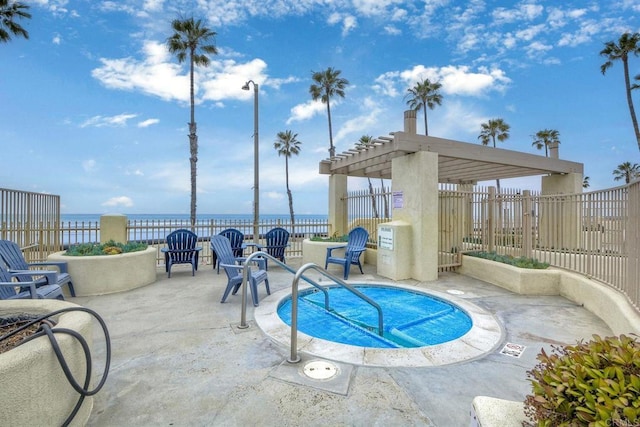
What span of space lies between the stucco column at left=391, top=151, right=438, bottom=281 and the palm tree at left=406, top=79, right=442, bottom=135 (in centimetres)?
1897

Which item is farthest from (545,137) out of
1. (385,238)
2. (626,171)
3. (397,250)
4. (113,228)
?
(113,228)

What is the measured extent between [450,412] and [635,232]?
10.9ft

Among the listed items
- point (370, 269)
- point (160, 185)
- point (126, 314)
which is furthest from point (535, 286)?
point (160, 185)

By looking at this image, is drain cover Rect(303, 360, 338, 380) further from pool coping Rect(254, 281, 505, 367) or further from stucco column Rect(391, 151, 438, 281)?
stucco column Rect(391, 151, 438, 281)

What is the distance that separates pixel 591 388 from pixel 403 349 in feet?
7.21

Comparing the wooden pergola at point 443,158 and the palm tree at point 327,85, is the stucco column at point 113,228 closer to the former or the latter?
the wooden pergola at point 443,158

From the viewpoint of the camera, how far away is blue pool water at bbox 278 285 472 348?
3.83 metres

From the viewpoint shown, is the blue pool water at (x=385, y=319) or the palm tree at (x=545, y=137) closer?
the blue pool water at (x=385, y=319)

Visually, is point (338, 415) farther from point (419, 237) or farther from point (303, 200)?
point (303, 200)

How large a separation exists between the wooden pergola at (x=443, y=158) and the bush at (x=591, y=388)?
17.5ft

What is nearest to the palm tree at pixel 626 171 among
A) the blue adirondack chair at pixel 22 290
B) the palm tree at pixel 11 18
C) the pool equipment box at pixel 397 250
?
the pool equipment box at pixel 397 250

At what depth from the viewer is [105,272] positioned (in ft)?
17.5

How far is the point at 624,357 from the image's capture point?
1.21 m

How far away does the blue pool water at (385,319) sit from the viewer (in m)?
3.83
